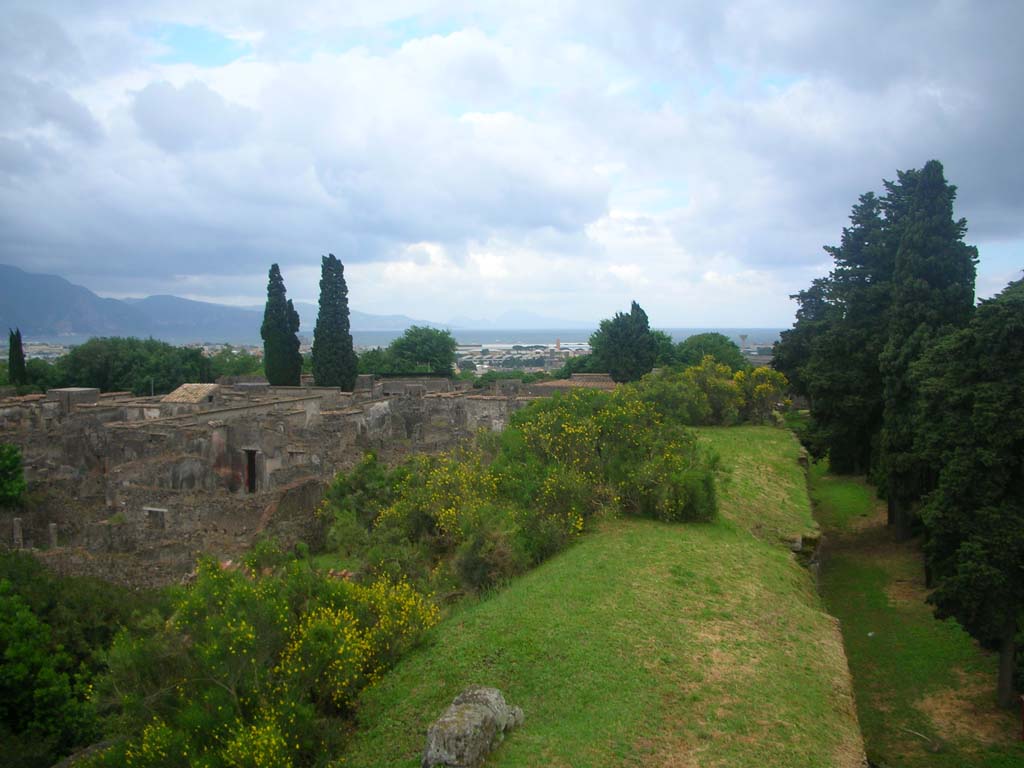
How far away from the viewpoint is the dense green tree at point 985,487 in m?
12.7

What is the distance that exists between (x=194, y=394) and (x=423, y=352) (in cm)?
3640

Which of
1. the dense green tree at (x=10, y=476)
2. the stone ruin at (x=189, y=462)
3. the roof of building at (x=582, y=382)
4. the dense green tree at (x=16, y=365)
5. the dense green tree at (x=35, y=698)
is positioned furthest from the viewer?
the dense green tree at (x=16, y=365)

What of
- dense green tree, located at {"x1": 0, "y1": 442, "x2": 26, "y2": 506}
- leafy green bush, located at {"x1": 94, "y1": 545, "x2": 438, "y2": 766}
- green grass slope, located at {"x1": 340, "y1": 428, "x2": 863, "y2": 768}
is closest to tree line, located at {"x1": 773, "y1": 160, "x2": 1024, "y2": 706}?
green grass slope, located at {"x1": 340, "y1": 428, "x2": 863, "y2": 768}

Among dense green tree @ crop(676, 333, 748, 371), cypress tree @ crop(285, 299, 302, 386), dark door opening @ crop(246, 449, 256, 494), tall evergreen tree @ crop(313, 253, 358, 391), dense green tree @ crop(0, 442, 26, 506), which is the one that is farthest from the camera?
dense green tree @ crop(676, 333, 748, 371)

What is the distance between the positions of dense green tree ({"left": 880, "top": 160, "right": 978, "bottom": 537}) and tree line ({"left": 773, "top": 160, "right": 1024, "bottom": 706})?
1.3 inches

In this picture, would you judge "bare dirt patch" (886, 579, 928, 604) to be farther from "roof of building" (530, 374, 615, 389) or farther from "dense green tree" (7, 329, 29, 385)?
"dense green tree" (7, 329, 29, 385)

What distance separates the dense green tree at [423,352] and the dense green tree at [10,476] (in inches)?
1772

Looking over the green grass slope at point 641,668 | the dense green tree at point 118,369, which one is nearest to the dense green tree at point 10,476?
the green grass slope at point 641,668

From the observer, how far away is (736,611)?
11234 mm

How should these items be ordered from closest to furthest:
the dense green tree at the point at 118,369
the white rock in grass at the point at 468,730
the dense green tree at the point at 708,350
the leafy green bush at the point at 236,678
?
the white rock in grass at the point at 468,730 → the leafy green bush at the point at 236,678 → the dense green tree at the point at 118,369 → the dense green tree at the point at 708,350

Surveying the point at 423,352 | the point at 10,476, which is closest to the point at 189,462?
the point at 10,476

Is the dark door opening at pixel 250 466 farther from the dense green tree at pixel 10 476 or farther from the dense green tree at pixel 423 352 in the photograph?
the dense green tree at pixel 423 352

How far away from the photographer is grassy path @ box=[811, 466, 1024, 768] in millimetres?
12133

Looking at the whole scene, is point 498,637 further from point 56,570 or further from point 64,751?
point 56,570
